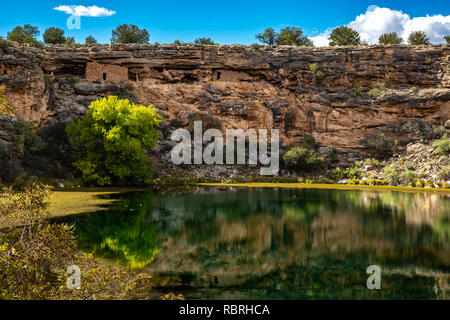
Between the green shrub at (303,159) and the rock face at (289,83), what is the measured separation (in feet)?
16.9

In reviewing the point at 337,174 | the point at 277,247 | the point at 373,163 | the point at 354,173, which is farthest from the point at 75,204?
the point at 373,163

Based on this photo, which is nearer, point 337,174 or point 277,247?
point 277,247

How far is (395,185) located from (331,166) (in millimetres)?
9747

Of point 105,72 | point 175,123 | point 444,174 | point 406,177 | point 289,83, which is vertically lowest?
point 406,177

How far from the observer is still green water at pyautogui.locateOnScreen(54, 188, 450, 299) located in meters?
9.66

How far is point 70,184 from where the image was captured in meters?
34.2

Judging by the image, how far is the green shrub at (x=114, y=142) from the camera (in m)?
A: 34.8

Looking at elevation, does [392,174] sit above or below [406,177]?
above

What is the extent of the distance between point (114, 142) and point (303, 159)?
22.9 meters

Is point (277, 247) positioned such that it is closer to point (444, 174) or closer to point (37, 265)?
point (37, 265)

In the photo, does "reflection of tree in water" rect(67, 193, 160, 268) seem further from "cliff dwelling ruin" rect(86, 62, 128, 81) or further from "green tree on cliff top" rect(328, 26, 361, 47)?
"green tree on cliff top" rect(328, 26, 361, 47)

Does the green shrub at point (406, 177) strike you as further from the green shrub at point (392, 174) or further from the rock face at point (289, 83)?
the rock face at point (289, 83)

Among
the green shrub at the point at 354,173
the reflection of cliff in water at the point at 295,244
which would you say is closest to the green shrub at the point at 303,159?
the green shrub at the point at 354,173

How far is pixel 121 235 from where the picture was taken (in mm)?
15367
